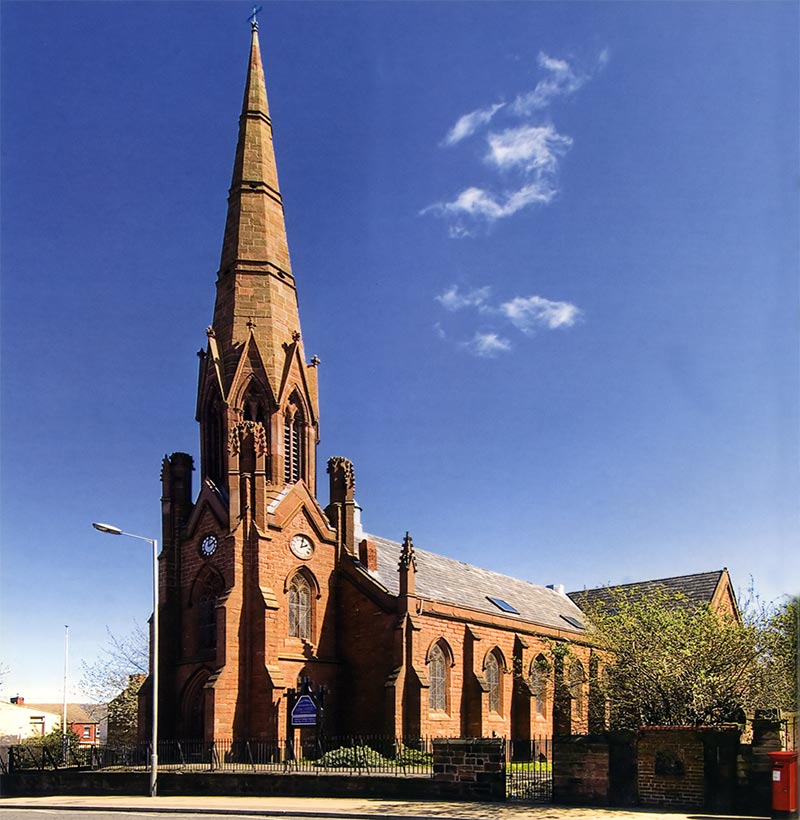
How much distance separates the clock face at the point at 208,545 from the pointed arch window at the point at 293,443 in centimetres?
412

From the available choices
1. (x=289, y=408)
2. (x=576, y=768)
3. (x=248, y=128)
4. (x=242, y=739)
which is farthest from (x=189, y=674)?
(x=248, y=128)

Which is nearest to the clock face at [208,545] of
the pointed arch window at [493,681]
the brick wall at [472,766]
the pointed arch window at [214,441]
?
the pointed arch window at [214,441]

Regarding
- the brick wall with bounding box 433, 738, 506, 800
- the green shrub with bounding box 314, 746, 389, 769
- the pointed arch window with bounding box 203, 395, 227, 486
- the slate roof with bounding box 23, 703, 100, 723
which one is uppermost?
the pointed arch window with bounding box 203, 395, 227, 486

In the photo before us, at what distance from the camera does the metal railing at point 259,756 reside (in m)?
27.5

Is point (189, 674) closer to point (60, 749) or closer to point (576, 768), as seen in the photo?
point (60, 749)

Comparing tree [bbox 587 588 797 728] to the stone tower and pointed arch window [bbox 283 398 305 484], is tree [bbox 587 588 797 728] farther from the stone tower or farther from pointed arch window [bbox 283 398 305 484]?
pointed arch window [bbox 283 398 305 484]

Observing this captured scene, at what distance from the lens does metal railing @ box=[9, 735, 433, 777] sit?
2748 cm

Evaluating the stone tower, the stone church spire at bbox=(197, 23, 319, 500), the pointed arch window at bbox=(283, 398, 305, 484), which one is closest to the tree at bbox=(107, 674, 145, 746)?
the stone tower

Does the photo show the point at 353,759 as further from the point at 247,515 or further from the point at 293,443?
the point at 293,443

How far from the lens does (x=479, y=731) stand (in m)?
39.1

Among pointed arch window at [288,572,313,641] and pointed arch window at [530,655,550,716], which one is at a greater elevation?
pointed arch window at [288,572,313,641]

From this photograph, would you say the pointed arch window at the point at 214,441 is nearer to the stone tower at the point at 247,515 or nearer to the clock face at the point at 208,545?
the stone tower at the point at 247,515

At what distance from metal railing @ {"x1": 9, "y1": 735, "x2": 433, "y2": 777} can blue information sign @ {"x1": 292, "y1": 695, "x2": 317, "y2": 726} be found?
0.88m

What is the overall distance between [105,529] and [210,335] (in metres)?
15.6
